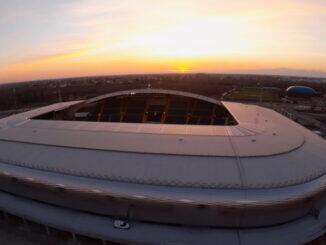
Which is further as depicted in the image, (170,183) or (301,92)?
(301,92)

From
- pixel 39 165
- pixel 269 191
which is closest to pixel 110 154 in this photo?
pixel 39 165

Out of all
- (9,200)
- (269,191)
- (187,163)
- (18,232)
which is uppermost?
(187,163)

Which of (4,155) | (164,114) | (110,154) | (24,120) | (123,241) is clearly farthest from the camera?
(164,114)

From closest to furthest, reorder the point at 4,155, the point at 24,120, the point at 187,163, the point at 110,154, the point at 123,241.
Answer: the point at 123,241
the point at 187,163
the point at 110,154
the point at 4,155
the point at 24,120

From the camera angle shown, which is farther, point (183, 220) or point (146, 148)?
point (146, 148)

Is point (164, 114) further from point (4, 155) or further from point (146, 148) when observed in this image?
point (4, 155)

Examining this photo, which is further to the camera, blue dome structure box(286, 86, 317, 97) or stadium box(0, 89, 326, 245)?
blue dome structure box(286, 86, 317, 97)

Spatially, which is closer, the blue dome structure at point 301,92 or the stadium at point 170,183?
the stadium at point 170,183

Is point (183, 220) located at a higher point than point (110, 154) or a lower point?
lower
